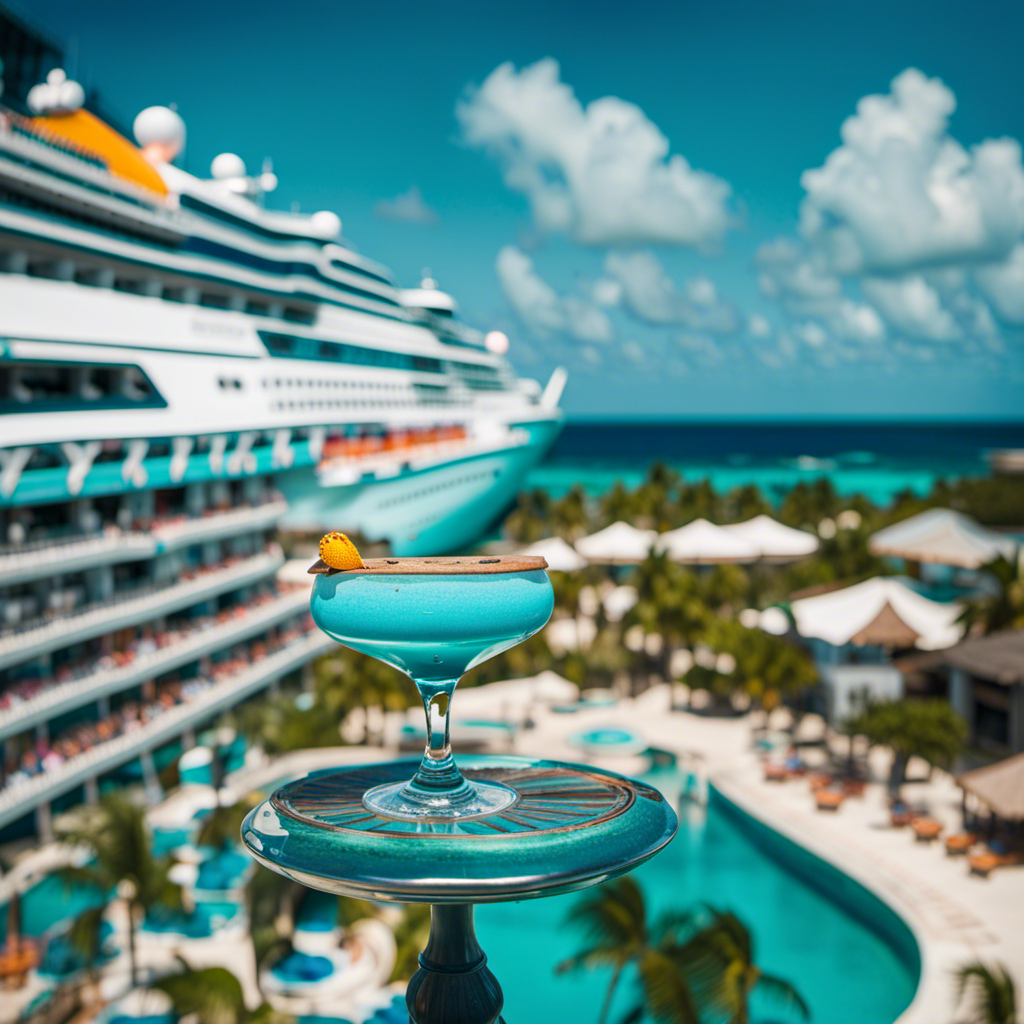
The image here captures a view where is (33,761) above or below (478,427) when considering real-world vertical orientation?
below

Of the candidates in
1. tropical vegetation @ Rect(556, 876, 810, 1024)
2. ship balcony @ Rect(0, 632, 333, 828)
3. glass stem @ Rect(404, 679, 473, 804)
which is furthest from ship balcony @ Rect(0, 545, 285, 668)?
glass stem @ Rect(404, 679, 473, 804)

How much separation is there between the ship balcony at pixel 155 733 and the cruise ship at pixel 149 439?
0.07m

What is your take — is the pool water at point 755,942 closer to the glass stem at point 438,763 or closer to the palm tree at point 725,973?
the palm tree at point 725,973

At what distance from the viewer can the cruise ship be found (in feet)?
72.7

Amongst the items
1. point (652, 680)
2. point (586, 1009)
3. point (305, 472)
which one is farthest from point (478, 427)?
point (586, 1009)

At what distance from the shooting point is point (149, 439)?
85.1 feet

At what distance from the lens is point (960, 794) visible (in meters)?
22.8

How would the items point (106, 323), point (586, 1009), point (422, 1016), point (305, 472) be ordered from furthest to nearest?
point (305, 472)
point (106, 323)
point (586, 1009)
point (422, 1016)

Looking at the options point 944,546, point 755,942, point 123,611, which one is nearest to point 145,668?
point 123,611

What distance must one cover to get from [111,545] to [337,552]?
20.1m

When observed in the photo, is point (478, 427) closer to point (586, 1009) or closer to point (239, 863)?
point (239, 863)

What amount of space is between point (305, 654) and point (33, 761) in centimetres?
1259

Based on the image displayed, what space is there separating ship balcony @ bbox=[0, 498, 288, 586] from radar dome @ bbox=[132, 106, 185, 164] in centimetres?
1412

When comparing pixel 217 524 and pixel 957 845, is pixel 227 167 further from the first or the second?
pixel 957 845
